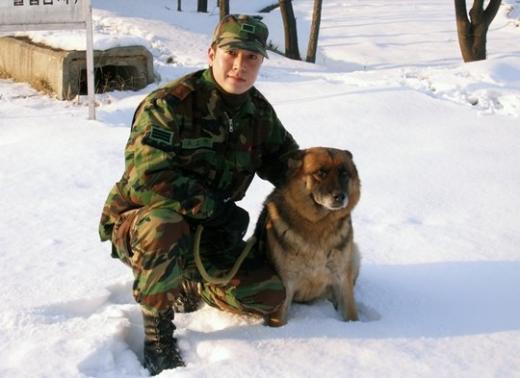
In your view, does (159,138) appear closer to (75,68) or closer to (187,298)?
(187,298)

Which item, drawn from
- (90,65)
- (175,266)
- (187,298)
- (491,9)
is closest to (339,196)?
(175,266)

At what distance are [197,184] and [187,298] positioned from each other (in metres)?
0.70

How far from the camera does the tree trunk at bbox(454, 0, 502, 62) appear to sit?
31.8 ft

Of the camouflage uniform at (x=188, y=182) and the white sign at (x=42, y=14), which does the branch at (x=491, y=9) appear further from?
the camouflage uniform at (x=188, y=182)

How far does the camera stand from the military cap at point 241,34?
235cm

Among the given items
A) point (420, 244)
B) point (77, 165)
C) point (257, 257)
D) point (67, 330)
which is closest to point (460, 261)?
point (420, 244)

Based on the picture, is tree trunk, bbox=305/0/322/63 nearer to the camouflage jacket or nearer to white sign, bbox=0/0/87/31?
white sign, bbox=0/0/87/31

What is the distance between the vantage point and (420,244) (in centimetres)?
343

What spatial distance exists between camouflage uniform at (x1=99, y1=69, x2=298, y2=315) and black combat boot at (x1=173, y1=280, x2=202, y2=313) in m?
0.08

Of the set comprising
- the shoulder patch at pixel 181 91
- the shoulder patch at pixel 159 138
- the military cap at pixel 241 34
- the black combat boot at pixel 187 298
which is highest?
the military cap at pixel 241 34

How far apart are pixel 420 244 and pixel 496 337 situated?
107 centimetres

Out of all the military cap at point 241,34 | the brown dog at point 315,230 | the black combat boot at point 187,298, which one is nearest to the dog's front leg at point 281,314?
the brown dog at point 315,230

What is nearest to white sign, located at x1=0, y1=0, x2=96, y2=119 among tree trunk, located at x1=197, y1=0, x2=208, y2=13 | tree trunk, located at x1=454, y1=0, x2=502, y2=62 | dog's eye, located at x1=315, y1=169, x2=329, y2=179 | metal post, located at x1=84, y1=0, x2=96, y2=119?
metal post, located at x1=84, y1=0, x2=96, y2=119

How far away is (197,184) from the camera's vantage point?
232 cm
